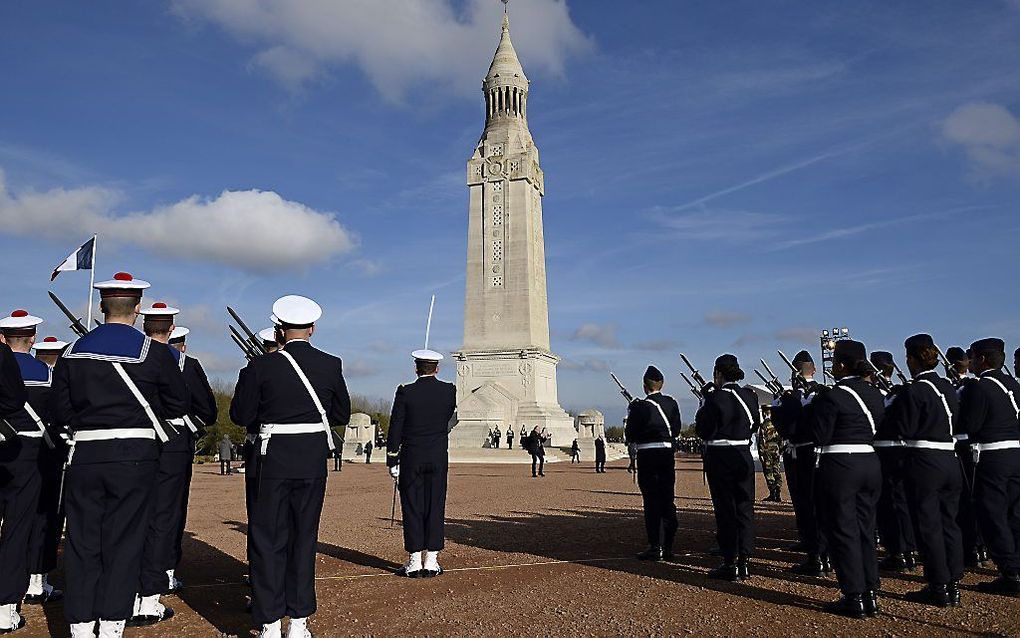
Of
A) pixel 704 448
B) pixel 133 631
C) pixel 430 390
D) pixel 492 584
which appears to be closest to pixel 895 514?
pixel 704 448

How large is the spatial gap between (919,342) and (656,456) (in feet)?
10.2

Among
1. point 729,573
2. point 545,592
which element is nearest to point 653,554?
point 729,573

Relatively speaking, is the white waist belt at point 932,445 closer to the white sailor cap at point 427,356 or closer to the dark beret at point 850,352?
the dark beret at point 850,352

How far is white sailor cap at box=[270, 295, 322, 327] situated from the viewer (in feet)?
19.6

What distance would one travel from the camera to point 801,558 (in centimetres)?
917

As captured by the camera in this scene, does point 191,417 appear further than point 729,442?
No

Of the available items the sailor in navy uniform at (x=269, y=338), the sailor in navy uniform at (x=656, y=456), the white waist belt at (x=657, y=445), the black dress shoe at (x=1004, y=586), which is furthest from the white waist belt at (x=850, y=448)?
the sailor in navy uniform at (x=269, y=338)

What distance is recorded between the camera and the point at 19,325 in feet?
21.5

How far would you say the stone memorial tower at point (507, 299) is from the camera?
46156 mm

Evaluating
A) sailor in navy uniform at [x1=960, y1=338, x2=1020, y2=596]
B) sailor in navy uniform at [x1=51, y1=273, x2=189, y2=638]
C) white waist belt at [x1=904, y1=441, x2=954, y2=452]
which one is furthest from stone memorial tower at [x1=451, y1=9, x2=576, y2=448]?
sailor in navy uniform at [x1=51, y1=273, x2=189, y2=638]

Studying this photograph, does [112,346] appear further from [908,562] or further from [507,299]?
[507,299]

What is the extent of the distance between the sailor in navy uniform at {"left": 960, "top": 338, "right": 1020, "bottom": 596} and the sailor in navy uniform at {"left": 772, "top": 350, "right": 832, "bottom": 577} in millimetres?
1473

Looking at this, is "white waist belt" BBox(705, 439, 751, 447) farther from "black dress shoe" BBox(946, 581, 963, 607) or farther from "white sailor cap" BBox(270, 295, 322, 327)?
"white sailor cap" BBox(270, 295, 322, 327)

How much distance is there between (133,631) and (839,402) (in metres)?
5.81
